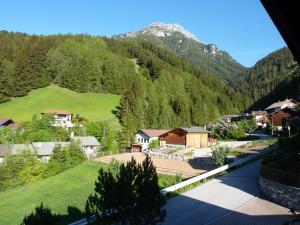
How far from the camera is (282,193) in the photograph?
23547mm

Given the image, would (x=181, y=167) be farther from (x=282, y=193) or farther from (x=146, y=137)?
(x=146, y=137)

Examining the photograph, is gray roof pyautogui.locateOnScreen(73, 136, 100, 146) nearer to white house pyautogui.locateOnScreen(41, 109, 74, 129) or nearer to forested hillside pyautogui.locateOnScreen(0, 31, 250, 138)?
forested hillside pyautogui.locateOnScreen(0, 31, 250, 138)

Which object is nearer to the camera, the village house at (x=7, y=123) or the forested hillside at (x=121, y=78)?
the village house at (x=7, y=123)

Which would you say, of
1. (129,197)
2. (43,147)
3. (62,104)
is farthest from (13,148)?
(129,197)

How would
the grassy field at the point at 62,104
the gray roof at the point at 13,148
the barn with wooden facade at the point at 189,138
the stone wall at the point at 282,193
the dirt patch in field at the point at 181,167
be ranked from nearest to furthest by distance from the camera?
the stone wall at the point at 282,193 → the dirt patch in field at the point at 181,167 → the gray roof at the point at 13,148 → the barn with wooden facade at the point at 189,138 → the grassy field at the point at 62,104

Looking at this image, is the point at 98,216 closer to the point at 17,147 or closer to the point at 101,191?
the point at 101,191

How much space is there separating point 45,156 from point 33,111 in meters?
41.2

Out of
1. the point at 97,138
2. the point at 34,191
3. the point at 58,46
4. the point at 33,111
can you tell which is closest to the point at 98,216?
the point at 34,191

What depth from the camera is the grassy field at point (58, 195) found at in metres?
32.1

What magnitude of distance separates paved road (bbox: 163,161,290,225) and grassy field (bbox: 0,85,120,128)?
7342cm

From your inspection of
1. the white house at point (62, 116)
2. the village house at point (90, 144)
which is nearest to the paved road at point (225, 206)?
the village house at point (90, 144)

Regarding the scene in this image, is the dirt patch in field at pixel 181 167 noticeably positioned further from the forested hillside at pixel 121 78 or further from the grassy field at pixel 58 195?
the forested hillside at pixel 121 78

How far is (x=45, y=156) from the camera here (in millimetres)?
68312

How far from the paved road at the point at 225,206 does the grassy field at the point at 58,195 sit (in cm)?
874
